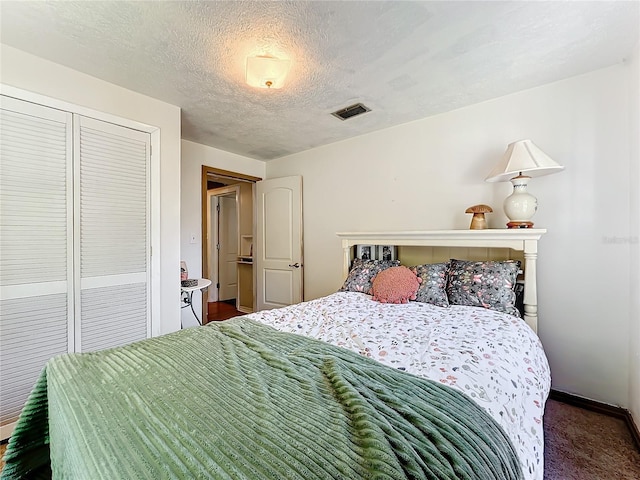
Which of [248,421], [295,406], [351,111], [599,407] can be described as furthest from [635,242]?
[248,421]

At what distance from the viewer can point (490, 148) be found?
97.3 inches

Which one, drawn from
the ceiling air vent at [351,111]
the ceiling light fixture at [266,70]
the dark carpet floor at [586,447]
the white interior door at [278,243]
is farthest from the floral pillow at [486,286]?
the white interior door at [278,243]

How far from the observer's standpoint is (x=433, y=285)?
2.27 meters

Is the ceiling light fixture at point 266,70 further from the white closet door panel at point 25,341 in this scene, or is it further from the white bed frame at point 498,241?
the white closet door panel at point 25,341

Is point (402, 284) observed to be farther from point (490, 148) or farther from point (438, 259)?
point (490, 148)

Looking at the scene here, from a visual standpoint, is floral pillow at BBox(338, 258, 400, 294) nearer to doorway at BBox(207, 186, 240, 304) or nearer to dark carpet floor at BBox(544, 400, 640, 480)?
dark carpet floor at BBox(544, 400, 640, 480)

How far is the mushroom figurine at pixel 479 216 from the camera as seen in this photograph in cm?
235

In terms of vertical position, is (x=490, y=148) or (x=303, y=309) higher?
(x=490, y=148)

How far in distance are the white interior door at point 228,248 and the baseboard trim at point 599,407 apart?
5001 mm

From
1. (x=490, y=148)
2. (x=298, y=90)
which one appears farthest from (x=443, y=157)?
(x=298, y=90)

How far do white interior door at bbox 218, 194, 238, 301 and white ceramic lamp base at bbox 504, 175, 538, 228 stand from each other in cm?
473

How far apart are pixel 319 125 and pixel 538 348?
8.34ft

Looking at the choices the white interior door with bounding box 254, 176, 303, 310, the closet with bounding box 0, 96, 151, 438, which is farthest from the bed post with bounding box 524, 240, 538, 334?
the closet with bounding box 0, 96, 151, 438

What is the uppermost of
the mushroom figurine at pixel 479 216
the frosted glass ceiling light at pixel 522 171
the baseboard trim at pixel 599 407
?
the frosted glass ceiling light at pixel 522 171
